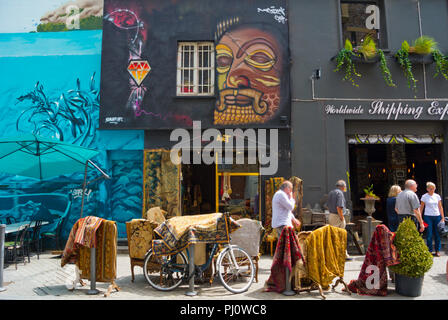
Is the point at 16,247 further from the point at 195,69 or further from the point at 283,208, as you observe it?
the point at 195,69

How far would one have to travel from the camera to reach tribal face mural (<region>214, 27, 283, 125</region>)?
428 inches

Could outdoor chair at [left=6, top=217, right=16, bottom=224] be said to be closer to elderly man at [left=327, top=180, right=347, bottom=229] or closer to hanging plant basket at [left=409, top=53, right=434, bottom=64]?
elderly man at [left=327, top=180, right=347, bottom=229]

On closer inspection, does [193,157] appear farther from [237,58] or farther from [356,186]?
[356,186]

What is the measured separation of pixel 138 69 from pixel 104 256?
271 inches

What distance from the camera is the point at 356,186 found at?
50.5 ft

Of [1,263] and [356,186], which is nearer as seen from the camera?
[1,263]

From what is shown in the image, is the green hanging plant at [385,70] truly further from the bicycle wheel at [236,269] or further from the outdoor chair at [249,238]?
the bicycle wheel at [236,269]

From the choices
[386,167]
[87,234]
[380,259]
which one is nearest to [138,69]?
[87,234]

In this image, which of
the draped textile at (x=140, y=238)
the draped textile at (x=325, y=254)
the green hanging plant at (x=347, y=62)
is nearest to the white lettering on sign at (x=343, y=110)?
the green hanging plant at (x=347, y=62)

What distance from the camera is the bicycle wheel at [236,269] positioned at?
5893mm

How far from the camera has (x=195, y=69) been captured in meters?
11.3
